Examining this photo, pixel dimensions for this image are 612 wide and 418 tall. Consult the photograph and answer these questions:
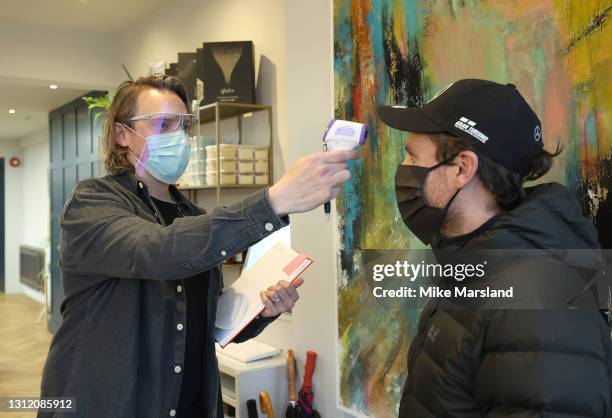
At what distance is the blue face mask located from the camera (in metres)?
1.61

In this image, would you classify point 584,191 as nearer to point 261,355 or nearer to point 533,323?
point 533,323

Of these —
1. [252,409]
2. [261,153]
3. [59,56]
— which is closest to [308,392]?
[252,409]

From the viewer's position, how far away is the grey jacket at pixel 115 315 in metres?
1.27

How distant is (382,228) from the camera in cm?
203

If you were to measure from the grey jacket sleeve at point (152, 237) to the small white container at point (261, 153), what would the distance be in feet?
6.22

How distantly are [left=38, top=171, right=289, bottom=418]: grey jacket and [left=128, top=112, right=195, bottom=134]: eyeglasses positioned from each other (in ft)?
0.54

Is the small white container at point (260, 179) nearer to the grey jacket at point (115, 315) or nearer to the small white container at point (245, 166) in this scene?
the small white container at point (245, 166)

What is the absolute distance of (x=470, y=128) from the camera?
1037 mm

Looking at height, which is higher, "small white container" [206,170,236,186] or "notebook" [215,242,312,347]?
"small white container" [206,170,236,186]

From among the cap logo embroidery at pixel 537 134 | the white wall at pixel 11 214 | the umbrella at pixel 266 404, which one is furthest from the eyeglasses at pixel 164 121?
the white wall at pixel 11 214

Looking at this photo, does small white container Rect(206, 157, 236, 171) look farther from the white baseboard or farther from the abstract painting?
the white baseboard

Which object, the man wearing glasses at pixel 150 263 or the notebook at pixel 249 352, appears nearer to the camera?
the man wearing glasses at pixel 150 263

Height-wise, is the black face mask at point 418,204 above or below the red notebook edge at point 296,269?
above

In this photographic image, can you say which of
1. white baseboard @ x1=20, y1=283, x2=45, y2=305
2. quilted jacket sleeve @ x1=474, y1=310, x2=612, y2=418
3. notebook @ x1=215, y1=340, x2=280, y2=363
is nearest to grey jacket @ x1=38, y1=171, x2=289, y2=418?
quilted jacket sleeve @ x1=474, y1=310, x2=612, y2=418
